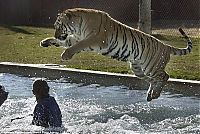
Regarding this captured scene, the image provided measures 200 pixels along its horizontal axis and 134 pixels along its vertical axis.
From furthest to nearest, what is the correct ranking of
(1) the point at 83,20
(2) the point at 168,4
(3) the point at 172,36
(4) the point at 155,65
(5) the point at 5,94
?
(2) the point at 168,4, (3) the point at 172,36, (4) the point at 155,65, (1) the point at 83,20, (5) the point at 5,94

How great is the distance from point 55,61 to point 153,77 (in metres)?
4.97

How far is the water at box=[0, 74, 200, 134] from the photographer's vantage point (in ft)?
19.8

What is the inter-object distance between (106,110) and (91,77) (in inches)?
78.4

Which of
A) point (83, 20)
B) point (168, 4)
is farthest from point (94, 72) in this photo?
point (168, 4)

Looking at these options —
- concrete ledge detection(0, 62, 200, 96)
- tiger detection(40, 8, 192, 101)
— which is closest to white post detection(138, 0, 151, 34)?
concrete ledge detection(0, 62, 200, 96)

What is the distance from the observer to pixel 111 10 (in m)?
19.2

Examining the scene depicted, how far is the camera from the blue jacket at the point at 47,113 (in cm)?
514

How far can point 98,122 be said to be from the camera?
6.57m

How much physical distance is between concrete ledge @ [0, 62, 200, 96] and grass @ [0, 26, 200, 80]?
45 cm

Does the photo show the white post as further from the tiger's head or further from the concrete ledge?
the tiger's head

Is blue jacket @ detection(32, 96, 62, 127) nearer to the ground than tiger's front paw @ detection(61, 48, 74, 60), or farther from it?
nearer to the ground

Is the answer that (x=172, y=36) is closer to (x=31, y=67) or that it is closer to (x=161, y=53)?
(x=31, y=67)

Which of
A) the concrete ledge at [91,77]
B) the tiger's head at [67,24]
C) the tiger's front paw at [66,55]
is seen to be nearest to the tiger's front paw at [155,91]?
the tiger's head at [67,24]

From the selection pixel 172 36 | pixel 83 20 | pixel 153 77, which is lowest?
pixel 172 36
